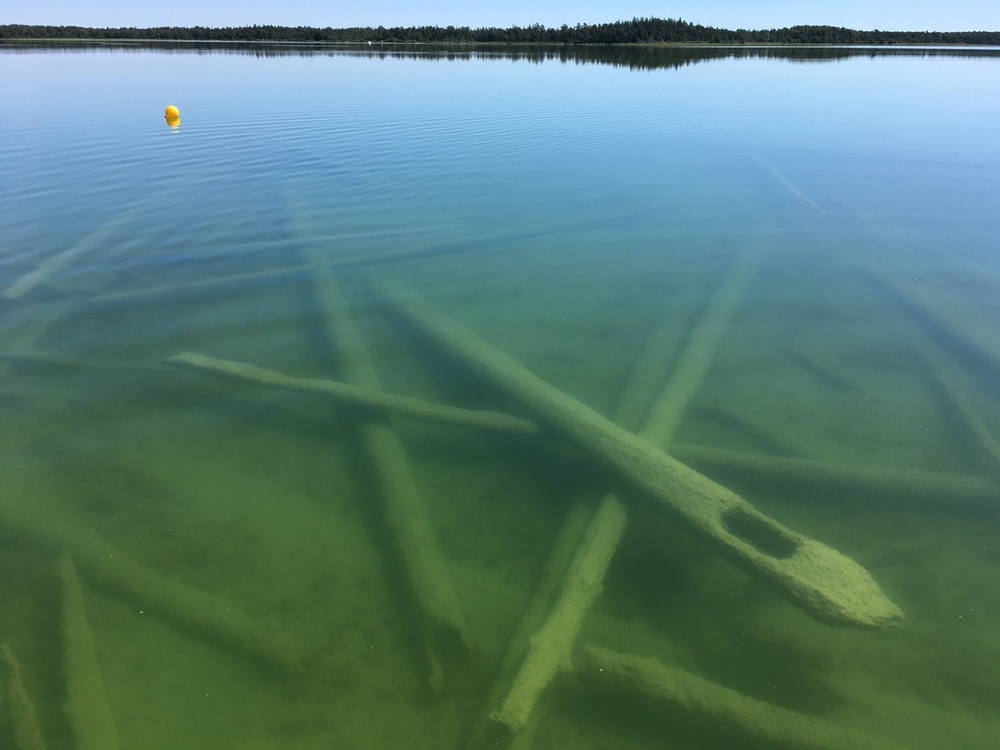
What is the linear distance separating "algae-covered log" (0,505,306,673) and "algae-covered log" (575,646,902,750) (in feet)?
6.60

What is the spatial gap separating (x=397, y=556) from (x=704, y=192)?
12.4 metres

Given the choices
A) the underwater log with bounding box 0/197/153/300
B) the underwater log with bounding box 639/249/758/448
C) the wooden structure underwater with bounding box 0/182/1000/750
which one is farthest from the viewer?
the underwater log with bounding box 0/197/153/300

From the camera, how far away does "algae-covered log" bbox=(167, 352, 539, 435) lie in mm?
5785

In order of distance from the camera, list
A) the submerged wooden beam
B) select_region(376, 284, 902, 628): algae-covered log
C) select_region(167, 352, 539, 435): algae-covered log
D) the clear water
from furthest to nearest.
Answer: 1. the submerged wooden beam
2. select_region(167, 352, 539, 435): algae-covered log
3. select_region(376, 284, 902, 628): algae-covered log
4. the clear water

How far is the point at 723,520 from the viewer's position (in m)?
4.55

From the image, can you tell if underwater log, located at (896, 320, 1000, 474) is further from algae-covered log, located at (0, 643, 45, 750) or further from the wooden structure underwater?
algae-covered log, located at (0, 643, 45, 750)

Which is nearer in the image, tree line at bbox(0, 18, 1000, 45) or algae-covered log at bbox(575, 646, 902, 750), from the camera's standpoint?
algae-covered log at bbox(575, 646, 902, 750)

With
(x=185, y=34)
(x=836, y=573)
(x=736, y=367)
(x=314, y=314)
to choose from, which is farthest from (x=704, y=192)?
(x=185, y=34)

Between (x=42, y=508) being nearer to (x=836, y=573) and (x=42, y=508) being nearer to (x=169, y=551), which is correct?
(x=169, y=551)

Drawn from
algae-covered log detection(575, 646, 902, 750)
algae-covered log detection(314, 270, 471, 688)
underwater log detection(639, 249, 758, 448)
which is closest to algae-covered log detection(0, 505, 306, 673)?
algae-covered log detection(314, 270, 471, 688)

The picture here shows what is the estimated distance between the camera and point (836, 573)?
4.05 meters

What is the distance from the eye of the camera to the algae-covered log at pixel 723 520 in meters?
3.94

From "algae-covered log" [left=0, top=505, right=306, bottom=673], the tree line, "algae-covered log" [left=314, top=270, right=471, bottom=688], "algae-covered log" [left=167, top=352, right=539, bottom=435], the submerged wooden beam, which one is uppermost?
the tree line

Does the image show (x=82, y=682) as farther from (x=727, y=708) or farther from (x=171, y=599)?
(x=727, y=708)
